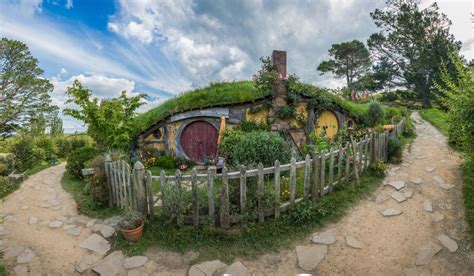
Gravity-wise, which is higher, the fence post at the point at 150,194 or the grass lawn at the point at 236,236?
the fence post at the point at 150,194

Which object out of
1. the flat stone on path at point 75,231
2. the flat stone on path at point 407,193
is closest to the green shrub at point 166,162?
the flat stone on path at point 75,231

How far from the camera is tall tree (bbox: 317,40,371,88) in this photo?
26.3 m

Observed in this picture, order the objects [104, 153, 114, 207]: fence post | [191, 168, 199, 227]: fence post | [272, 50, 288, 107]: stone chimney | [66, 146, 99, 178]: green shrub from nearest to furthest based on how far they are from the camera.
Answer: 1. [191, 168, 199, 227]: fence post
2. [104, 153, 114, 207]: fence post
3. [66, 146, 99, 178]: green shrub
4. [272, 50, 288, 107]: stone chimney

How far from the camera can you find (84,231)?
496cm

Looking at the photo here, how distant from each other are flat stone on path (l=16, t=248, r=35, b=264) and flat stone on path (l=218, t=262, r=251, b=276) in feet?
11.5

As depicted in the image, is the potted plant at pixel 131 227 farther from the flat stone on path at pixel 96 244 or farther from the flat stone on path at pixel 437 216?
the flat stone on path at pixel 437 216

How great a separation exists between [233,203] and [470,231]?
14.7 feet

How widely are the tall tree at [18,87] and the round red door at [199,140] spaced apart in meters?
16.3

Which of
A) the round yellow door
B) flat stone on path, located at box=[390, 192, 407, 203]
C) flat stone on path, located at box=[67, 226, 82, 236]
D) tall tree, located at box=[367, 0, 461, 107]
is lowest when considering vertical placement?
flat stone on path, located at box=[67, 226, 82, 236]

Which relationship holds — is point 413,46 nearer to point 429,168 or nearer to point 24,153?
point 429,168

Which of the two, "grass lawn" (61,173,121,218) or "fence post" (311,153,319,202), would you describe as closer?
"fence post" (311,153,319,202)

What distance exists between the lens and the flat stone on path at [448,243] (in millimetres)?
3969

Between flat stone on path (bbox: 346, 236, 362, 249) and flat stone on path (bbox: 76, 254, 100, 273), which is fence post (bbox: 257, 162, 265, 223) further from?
flat stone on path (bbox: 76, 254, 100, 273)

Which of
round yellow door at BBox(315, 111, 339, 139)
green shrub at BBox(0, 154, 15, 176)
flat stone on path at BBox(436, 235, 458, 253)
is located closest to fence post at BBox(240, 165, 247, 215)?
flat stone on path at BBox(436, 235, 458, 253)
